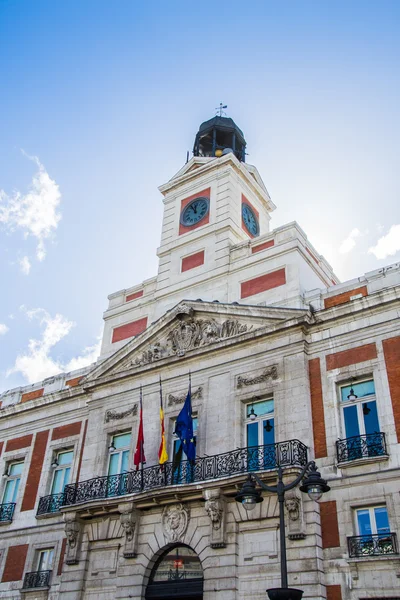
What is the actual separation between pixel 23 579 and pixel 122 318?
32.6ft

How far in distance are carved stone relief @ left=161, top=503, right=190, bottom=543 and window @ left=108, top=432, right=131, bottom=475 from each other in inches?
111

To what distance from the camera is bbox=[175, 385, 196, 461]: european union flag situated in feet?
59.6

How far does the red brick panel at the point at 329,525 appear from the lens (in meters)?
15.7

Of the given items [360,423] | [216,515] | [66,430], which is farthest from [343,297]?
[66,430]

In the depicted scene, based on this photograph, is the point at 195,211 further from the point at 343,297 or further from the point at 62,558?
the point at 62,558

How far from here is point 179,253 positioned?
1006 inches

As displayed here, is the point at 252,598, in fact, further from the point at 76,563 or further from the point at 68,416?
the point at 68,416

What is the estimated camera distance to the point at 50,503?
72.5 feet

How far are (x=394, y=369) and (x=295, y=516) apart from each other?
4.63 metres

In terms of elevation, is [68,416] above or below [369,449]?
above

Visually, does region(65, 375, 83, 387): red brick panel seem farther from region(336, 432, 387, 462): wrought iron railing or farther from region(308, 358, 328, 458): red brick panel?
region(336, 432, 387, 462): wrought iron railing

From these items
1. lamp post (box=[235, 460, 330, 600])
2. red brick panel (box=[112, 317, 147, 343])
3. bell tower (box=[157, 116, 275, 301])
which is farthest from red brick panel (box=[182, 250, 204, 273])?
lamp post (box=[235, 460, 330, 600])

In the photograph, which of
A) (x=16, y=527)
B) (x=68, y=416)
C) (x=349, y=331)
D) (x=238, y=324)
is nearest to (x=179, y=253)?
(x=238, y=324)

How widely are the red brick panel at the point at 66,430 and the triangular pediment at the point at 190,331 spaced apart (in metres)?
1.81
